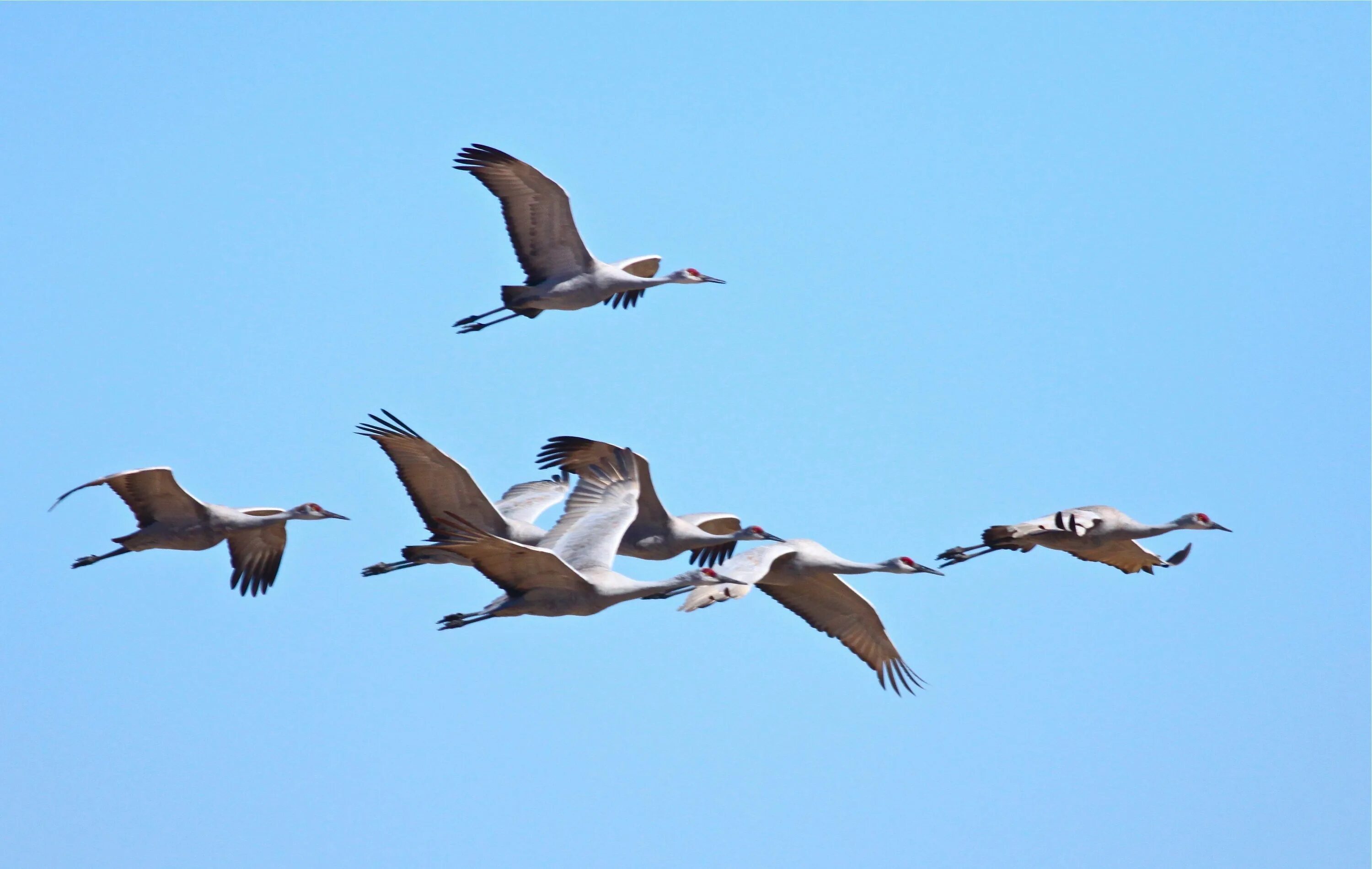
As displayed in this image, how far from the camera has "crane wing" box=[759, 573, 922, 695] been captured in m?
16.0

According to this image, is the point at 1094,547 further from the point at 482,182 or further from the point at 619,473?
the point at 482,182

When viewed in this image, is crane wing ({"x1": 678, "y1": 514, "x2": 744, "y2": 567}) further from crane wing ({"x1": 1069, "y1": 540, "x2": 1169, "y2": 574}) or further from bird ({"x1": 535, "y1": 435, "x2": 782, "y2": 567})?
crane wing ({"x1": 1069, "y1": 540, "x2": 1169, "y2": 574})

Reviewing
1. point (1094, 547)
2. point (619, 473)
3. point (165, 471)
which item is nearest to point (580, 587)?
point (619, 473)

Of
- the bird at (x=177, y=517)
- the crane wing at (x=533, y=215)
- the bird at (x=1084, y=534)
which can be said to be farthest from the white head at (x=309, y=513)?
the bird at (x=1084, y=534)

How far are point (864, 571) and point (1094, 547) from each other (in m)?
2.12

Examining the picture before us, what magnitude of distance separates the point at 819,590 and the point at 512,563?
4.69 meters

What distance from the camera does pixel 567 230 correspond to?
1633 cm

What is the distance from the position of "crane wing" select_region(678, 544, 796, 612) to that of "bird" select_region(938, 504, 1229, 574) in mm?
1920

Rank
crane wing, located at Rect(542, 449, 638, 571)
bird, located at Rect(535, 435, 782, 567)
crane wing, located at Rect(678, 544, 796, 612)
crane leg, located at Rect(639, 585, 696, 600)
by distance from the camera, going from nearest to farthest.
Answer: crane leg, located at Rect(639, 585, 696, 600) < crane wing, located at Rect(542, 449, 638, 571) < crane wing, located at Rect(678, 544, 796, 612) < bird, located at Rect(535, 435, 782, 567)

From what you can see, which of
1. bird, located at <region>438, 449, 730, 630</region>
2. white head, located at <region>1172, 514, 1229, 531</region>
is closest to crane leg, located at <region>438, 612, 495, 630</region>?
bird, located at <region>438, 449, 730, 630</region>

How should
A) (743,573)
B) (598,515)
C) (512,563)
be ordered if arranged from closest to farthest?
(512,563) < (743,573) < (598,515)

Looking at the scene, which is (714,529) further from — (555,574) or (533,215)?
(555,574)

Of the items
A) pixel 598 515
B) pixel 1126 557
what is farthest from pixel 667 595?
pixel 1126 557

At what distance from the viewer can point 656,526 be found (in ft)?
52.3
